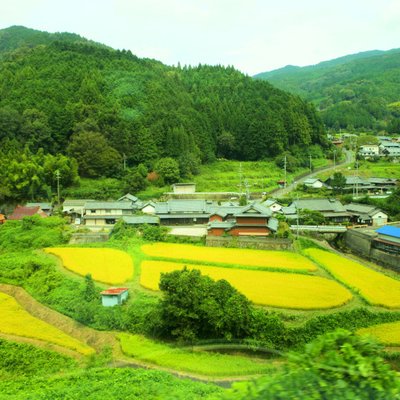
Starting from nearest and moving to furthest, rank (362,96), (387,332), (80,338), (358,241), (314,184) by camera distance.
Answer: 1. (387,332)
2. (80,338)
3. (358,241)
4. (314,184)
5. (362,96)

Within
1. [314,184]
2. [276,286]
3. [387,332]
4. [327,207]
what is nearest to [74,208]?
[327,207]

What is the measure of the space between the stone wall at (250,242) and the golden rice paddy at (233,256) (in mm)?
598

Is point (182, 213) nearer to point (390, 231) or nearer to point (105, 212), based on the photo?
point (105, 212)

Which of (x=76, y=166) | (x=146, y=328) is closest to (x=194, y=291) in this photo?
(x=146, y=328)

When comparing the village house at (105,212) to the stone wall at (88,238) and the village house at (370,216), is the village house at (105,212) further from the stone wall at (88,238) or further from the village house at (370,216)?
the village house at (370,216)

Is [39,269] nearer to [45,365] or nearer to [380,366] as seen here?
[45,365]

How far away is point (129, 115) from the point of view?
4684 cm

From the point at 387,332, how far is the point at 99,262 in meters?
13.5

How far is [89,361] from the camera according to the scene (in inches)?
526

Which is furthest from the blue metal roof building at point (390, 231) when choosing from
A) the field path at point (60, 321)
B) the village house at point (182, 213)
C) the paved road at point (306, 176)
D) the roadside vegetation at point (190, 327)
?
the field path at point (60, 321)

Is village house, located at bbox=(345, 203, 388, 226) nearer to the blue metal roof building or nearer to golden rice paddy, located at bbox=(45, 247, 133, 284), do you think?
the blue metal roof building

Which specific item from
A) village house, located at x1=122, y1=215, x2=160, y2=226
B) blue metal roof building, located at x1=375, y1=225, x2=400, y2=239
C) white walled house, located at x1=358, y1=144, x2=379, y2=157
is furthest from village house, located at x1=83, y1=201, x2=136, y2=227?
white walled house, located at x1=358, y1=144, x2=379, y2=157

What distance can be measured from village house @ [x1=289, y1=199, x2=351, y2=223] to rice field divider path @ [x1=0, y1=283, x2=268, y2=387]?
1914 centimetres

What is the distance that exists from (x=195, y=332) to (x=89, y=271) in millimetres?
8018
